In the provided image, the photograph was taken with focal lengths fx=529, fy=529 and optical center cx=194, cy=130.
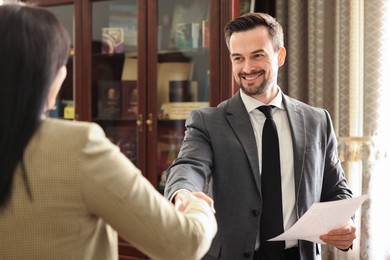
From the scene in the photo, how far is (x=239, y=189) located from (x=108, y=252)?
2.63 ft

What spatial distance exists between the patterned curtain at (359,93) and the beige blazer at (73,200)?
1959mm

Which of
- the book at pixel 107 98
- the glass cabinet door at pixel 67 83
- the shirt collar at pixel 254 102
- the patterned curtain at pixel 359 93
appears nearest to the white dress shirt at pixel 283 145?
the shirt collar at pixel 254 102

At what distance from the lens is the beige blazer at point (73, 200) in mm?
881

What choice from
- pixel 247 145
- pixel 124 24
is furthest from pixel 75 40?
pixel 247 145

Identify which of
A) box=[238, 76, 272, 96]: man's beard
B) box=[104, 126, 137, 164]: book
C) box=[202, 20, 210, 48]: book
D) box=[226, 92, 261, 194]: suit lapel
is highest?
box=[202, 20, 210, 48]: book

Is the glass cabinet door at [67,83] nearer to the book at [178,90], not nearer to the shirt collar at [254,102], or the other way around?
the book at [178,90]

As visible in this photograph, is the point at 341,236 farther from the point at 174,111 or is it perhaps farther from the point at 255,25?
the point at 174,111

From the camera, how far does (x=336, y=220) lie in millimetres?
1559

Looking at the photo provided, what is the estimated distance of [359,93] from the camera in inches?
105

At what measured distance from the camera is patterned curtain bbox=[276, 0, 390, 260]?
2.63 meters

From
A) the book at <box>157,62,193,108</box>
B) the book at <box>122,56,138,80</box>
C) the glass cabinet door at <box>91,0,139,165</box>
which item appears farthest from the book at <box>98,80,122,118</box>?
the book at <box>157,62,193,108</box>

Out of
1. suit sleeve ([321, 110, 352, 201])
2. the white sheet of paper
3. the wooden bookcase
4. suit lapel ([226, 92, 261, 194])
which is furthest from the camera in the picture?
the wooden bookcase

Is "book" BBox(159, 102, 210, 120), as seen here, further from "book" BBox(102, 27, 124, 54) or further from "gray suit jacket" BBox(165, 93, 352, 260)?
"gray suit jacket" BBox(165, 93, 352, 260)

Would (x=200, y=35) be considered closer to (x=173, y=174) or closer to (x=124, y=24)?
(x=124, y=24)
